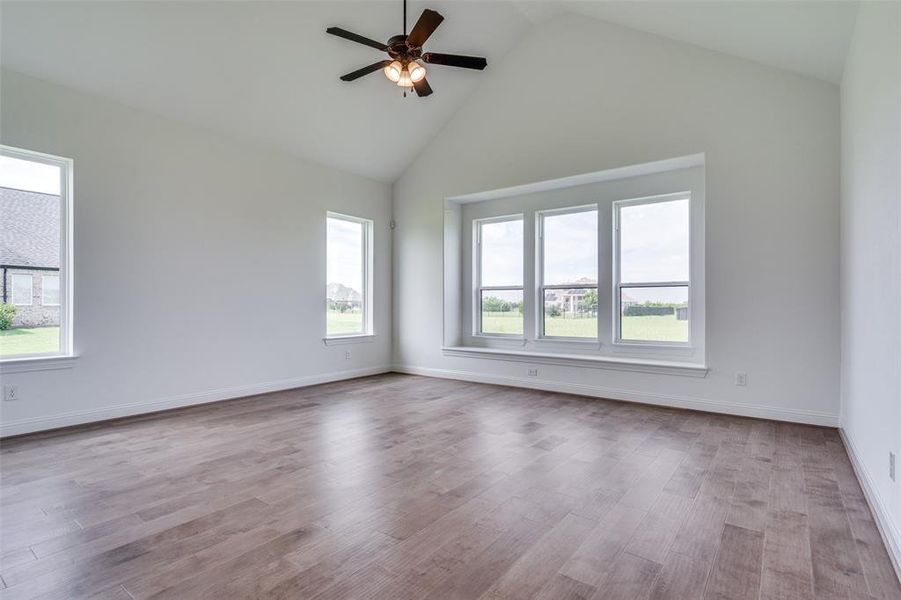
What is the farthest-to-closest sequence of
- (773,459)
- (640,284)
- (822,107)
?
(640,284) < (822,107) < (773,459)

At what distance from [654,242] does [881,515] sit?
11.5 ft

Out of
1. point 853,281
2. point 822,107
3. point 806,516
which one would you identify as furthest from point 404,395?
point 822,107

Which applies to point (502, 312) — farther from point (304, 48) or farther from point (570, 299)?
point (304, 48)

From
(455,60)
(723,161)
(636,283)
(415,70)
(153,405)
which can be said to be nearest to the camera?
(415,70)

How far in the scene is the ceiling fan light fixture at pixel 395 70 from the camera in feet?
11.6

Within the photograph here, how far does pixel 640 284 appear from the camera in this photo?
17.5 feet

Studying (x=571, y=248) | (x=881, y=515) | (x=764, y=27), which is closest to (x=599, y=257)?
(x=571, y=248)

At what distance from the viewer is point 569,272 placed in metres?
5.97

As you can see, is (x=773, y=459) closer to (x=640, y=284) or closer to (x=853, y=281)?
(x=853, y=281)

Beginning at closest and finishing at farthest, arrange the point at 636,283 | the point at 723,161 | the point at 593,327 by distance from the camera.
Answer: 1. the point at 723,161
2. the point at 636,283
3. the point at 593,327

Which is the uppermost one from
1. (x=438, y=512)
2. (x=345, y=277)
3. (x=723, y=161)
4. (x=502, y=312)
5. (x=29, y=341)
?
(x=723, y=161)

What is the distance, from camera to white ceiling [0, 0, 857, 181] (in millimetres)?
3539

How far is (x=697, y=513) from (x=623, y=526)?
466 mm

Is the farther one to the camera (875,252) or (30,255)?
(30,255)
